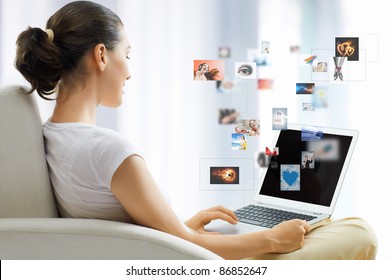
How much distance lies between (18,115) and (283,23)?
1371mm

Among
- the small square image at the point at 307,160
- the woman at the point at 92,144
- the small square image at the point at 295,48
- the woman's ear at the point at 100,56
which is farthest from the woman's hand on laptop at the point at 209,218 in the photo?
the small square image at the point at 295,48

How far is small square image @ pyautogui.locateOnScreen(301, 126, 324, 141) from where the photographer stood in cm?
185

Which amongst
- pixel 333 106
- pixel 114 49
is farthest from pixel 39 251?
pixel 333 106

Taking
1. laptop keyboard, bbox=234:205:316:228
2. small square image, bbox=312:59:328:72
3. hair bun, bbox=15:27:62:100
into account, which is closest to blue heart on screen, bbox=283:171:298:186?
laptop keyboard, bbox=234:205:316:228

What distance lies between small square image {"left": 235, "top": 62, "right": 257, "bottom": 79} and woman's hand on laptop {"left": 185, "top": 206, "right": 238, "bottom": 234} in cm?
76

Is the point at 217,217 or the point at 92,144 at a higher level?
the point at 92,144

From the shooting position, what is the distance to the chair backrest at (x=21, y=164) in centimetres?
136

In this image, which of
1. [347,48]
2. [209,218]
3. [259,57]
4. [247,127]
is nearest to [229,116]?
[247,127]

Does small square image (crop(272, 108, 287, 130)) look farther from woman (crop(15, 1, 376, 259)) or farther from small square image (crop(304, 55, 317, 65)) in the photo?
woman (crop(15, 1, 376, 259))

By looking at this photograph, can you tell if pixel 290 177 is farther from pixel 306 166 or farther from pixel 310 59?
pixel 310 59

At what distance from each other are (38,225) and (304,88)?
1325 mm

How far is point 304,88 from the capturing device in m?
2.30

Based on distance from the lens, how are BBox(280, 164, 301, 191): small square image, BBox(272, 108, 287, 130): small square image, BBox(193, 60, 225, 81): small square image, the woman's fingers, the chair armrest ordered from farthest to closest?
BBox(193, 60, 225, 81): small square image < BBox(272, 108, 287, 130): small square image < BBox(280, 164, 301, 191): small square image < the woman's fingers < the chair armrest

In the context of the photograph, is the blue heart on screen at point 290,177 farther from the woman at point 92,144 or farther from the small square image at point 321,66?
the small square image at point 321,66
